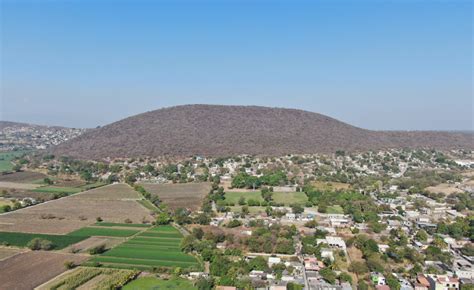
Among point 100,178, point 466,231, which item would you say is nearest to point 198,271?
point 466,231

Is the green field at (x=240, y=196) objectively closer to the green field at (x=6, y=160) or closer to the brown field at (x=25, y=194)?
the brown field at (x=25, y=194)

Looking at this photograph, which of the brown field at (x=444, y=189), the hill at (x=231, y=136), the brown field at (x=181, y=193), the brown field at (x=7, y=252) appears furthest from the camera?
the hill at (x=231, y=136)

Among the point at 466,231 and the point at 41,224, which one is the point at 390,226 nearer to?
the point at 466,231

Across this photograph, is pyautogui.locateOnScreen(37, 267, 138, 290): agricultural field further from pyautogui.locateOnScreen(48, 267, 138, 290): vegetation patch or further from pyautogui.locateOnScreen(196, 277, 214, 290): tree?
pyautogui.locateOnScreen(196, 277, 214, 290): tree

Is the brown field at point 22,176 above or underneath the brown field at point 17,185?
above

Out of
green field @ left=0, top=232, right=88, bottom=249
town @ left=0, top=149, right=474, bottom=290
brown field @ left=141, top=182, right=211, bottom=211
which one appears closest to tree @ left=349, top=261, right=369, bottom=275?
town @ left=0, top=149, right=474, bottom=290

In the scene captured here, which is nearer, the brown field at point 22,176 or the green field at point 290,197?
the green field at point 290,197

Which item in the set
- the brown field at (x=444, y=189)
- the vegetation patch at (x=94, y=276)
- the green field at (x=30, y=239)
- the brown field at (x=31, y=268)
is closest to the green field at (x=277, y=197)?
the brown field at (x=444, y=189)
